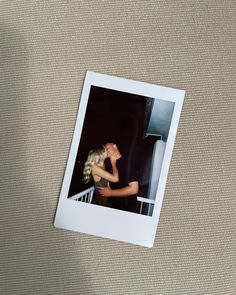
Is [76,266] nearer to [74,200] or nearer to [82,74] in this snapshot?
[74,200]

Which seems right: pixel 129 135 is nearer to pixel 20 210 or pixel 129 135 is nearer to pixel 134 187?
pixel 134 187

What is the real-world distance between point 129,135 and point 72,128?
0.12 m

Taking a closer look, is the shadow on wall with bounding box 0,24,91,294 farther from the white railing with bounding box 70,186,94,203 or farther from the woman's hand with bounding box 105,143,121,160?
the woman's hand with bounding box 105,143,121,160

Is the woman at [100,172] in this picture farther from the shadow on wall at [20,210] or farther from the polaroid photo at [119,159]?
the shadow on wall at [20,210]

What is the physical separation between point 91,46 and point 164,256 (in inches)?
17.6

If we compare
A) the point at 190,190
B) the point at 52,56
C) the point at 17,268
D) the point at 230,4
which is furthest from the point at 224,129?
the point at 17,268

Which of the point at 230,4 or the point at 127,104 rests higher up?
the point at 230,4

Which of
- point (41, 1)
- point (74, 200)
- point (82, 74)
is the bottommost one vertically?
point (74, 200)

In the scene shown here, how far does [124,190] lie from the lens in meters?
0.89

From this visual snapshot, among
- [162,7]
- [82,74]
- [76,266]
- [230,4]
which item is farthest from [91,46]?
[76,266]

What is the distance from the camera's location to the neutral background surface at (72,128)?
2.92 feet

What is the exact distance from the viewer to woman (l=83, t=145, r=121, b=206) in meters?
0.89

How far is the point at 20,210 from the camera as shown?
90 centimetres

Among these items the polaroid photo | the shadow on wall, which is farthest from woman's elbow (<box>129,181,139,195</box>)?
the shadow on wall
